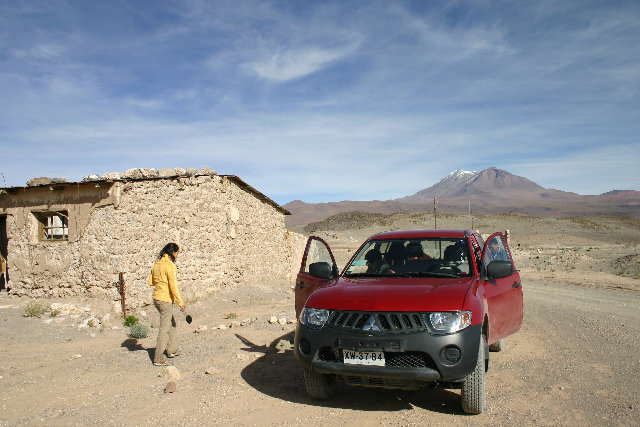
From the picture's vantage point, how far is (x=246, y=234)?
44.0ft

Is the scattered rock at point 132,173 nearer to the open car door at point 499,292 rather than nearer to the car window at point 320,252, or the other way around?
the car window at point 320,252

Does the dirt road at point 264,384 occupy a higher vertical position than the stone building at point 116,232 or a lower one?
lower

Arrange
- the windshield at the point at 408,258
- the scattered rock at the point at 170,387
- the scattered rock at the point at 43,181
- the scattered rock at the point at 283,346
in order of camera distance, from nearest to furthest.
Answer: the scattered rock at the point at 170,387
the windshield at the point at 408,258
the scattered rock at the point at 283,346
the scattered rock at the point at 43,181

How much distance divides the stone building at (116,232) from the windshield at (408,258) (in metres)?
6.45

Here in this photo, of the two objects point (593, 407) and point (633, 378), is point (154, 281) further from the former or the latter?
point (633, 378)

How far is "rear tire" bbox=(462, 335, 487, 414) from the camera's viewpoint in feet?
13.4

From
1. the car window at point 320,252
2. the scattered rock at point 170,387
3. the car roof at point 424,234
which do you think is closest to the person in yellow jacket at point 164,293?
the scattered rock at point 170,387

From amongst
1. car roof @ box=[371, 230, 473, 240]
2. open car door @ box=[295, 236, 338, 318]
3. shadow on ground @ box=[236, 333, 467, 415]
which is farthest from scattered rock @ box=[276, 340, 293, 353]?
car roof @ box=[371, 230, 473, 240]

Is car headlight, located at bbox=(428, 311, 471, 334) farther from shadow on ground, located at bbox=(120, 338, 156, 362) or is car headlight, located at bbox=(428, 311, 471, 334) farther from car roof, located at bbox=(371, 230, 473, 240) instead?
shadow on ground, located at bbox=(120, 338, 156, 362)

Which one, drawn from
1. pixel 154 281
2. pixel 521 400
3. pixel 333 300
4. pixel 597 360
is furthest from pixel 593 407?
pixel 154 281

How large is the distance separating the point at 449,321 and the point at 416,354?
1.34ft

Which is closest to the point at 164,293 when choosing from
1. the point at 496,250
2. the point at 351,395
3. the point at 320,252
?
the point at 320,252

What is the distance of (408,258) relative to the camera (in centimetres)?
559

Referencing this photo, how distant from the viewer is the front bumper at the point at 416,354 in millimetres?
3875
